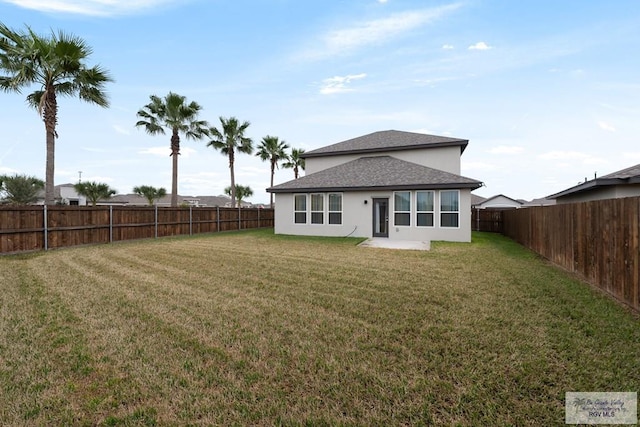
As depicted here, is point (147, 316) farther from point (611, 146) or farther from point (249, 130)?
point (249, 130)

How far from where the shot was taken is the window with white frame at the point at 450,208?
14.2 meters

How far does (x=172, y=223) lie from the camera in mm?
17516

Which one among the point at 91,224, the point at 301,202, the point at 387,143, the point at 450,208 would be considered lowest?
the point at 91,224

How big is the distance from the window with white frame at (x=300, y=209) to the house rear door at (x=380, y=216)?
4135 mm

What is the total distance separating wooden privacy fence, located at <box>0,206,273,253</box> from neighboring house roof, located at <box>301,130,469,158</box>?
30.6ft

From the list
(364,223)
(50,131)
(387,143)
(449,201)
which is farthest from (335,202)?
(50,131)

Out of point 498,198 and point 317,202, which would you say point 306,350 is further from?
point 498,198

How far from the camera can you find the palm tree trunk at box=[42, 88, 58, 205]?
13070 millimetres

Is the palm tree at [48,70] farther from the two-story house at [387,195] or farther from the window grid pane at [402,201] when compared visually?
the window grid pane at [402,201]

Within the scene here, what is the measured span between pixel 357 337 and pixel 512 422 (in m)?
1.82

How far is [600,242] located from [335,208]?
38.1ft

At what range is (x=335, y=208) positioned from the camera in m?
16.7

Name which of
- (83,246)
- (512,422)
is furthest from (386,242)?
(83,246)

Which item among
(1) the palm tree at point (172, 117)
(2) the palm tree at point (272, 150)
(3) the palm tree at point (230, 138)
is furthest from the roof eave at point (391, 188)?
(2) the palm tree at point (272, 150)
